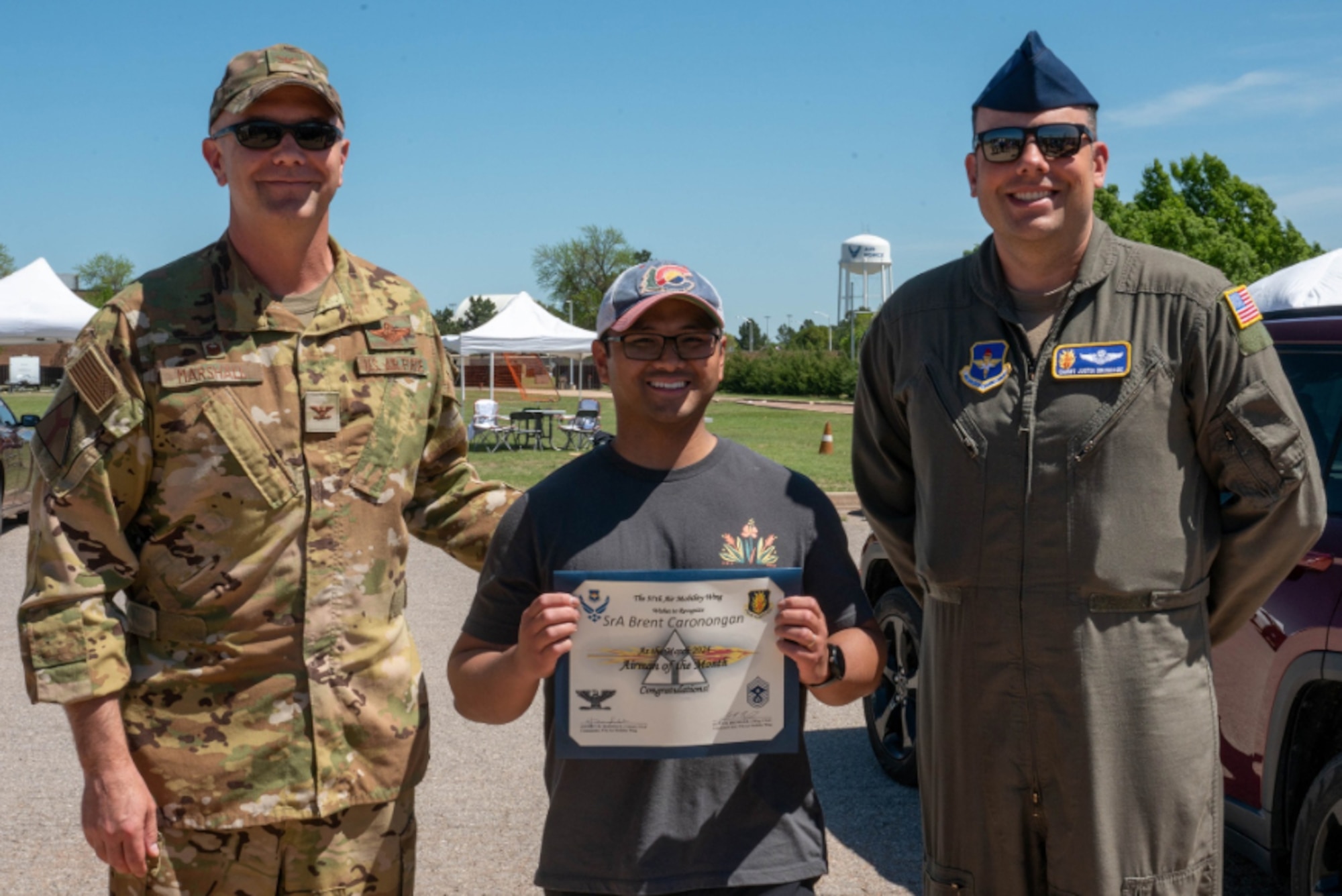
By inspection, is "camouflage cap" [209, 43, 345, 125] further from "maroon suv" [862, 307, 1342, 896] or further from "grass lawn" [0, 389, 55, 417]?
"grass lawn" [0, 389, 55, 417]

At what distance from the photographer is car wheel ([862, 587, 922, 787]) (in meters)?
5.43

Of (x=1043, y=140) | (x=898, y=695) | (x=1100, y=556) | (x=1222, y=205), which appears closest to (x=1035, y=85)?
(x=1043, y=140)

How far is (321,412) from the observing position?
2.77 meters

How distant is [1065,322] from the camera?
8.86 ft

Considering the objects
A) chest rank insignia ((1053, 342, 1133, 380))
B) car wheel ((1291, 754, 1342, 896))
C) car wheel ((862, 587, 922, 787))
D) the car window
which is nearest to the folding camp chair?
car wheel ((862, 587, 922, 787))

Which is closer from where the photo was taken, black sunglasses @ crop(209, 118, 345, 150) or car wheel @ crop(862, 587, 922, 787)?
black sunglasses @ crop(209, 118, 345, 150)

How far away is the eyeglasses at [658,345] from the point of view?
2.38 meters

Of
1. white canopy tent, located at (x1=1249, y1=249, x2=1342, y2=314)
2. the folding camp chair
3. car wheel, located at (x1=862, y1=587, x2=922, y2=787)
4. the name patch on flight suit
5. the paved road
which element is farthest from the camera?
the folding camp chair

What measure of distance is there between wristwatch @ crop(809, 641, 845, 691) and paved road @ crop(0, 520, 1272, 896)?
248 cm

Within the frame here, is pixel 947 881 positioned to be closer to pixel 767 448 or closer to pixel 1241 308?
pixel 1241 308

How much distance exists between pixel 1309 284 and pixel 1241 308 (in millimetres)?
8821

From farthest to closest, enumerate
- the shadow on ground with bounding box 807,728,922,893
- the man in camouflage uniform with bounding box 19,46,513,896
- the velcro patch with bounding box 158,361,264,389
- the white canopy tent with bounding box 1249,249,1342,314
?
the white canopy tent with bounding box 1249,249,1342,314 < the shadow on ground with bounding box 807,728,922,893 < the velcro patch with bounding box 158,361,264,389 < the man in camouflage uniform with bounding box 19,46,513,896

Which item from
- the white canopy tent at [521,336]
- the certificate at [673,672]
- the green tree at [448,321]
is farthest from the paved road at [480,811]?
the green tree at [448,321]

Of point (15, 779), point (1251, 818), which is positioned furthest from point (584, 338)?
point (1251, 818)
